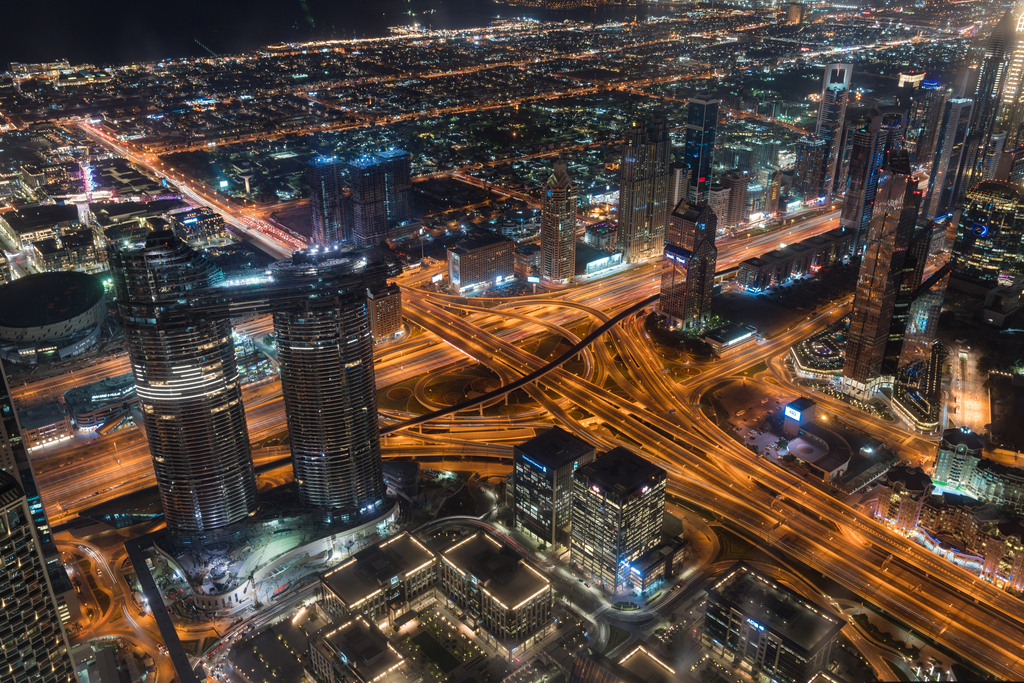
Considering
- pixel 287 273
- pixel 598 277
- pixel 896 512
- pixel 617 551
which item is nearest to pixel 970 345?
pixel 896 512

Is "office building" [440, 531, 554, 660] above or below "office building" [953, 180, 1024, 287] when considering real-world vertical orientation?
below

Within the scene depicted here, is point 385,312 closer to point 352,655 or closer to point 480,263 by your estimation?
point 480,263

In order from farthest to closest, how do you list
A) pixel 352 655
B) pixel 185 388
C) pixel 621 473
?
pixel 621 473 → pixel 185 388 → pixel 352 655

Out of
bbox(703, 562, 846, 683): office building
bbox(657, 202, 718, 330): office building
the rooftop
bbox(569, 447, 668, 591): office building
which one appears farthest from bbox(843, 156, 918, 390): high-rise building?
bbox(703, 562, 846, 683): office building

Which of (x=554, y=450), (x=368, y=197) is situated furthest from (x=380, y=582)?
(x=368, y=197)

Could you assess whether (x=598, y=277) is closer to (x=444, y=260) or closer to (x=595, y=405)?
(x=444, y=260)

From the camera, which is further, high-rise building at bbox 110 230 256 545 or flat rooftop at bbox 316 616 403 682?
high-rise building at bbox 110 230 256 545

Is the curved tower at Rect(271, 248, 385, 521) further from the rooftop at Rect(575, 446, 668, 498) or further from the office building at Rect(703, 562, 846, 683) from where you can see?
the office building at Rect(703, 562, 846, 683)
